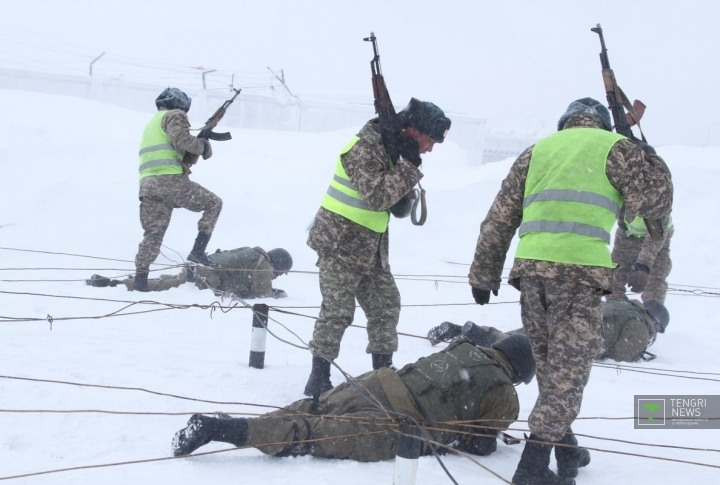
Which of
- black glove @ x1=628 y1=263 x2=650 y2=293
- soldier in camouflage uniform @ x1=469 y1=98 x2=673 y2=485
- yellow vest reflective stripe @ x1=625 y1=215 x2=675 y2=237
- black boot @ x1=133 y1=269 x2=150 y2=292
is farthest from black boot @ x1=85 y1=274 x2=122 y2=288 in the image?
yellow vest reflective stripe @ x1=625 y1=215 x2=675 y2=237

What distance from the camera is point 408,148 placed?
3.41 metres

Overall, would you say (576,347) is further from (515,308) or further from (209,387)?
(515,308)

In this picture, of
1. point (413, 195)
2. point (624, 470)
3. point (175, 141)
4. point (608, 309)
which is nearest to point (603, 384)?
point (608, 309)

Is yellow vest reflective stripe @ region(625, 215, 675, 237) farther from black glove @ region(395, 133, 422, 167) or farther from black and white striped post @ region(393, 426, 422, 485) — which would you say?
black and white striped post @ region(393, 426, 422, 485)

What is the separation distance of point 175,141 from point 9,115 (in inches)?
366

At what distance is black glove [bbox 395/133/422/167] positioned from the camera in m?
3.41

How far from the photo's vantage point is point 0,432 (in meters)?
2.66

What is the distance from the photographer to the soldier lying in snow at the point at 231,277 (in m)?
6.09

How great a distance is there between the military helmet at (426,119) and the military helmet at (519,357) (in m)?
1.06

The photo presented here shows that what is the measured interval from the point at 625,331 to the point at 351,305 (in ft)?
7.98

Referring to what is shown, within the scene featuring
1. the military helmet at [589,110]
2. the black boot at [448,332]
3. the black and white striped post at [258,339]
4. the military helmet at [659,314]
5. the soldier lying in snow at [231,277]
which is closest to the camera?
the military helmet at [589,110]

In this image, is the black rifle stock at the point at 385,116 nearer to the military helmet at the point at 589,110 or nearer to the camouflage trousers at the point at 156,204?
the military helmet at the point at 589,110

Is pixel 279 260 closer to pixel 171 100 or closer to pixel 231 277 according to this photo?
pixel 231 277

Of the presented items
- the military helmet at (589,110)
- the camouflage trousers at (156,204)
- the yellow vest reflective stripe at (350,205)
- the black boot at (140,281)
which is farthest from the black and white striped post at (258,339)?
the camouflage trousers at (156,204)
